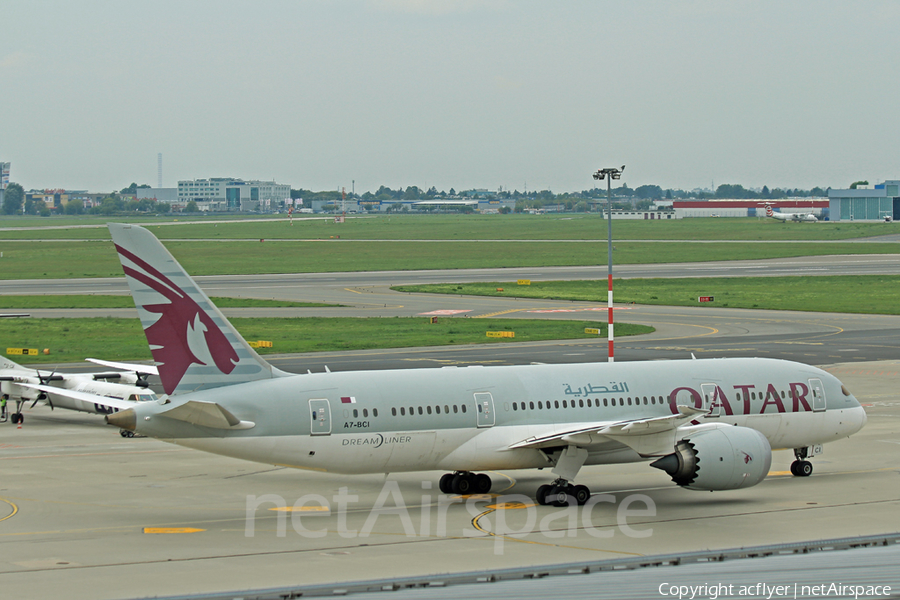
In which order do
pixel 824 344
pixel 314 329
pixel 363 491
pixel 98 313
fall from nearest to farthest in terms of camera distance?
pixel 363 491 < pixel 824 344 < pixel 314 329 < pixel 98 313

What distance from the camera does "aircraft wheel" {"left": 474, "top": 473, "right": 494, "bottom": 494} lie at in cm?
3391

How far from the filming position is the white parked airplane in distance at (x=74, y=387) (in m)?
45.8

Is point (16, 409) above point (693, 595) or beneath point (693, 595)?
beneath

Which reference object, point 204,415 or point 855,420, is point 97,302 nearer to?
point 204,415

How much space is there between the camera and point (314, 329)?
79.9 meters

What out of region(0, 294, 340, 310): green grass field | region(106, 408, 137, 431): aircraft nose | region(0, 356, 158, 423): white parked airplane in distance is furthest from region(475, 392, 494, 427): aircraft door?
region(0, 294, 340, 310): green grass field

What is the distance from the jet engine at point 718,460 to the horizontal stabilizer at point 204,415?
1216 cm

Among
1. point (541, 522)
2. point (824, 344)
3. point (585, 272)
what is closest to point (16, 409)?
point (541, 522)

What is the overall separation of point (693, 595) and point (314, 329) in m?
66.3

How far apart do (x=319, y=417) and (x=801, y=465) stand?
17.3 metres

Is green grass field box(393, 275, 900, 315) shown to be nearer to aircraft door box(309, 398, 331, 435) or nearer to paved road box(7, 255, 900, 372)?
paved road box(7, 255, 900, 372)

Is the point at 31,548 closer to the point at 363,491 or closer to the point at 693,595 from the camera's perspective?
the point at 363,491

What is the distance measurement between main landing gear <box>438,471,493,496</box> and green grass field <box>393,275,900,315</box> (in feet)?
212

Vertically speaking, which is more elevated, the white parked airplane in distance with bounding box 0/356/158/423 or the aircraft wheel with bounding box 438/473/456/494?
the white parked airplane in distance with bounding box 0/356/158/423
